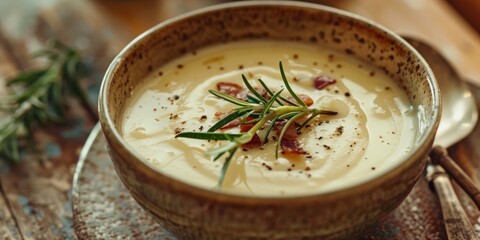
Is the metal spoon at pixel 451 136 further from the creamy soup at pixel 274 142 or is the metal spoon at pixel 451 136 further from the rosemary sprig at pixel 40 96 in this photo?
the rosemary sprig at pixel 40 96

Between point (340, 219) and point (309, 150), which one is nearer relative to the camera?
point (340, 219)

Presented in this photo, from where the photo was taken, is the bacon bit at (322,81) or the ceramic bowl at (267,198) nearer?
the ceramic bowl at (267,198)

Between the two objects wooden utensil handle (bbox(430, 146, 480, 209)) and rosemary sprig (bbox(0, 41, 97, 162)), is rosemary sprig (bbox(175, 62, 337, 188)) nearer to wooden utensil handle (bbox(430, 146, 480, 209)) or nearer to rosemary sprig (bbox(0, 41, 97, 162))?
wooden utensil handle (bbox(430, 146, 480, 209))

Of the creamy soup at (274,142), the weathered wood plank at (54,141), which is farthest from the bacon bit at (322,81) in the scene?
the weathered wood plank at (54,141)

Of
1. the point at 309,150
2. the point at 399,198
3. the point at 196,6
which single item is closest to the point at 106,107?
the point at 309,150

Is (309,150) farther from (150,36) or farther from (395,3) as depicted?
(395,3)
